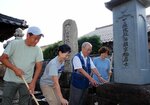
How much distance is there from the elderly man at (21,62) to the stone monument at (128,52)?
6.69 ft

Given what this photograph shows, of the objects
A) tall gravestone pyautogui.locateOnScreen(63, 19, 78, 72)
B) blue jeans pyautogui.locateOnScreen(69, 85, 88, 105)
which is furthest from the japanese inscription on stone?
tall gravestone pyautogui.locateOnScreen(63, 19, 78, 72)

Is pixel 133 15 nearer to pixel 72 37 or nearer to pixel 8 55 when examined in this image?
pixel 8 55

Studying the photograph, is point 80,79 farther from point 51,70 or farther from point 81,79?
point 51,70

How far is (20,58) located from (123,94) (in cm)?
233

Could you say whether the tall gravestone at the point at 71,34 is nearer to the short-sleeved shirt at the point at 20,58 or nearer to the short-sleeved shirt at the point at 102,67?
the short-sleeved shirt at the point at 102,67

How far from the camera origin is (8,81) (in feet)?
11.8

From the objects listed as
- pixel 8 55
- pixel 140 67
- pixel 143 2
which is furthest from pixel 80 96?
pixel 143 2

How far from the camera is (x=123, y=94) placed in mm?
4680

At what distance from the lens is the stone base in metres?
4.30

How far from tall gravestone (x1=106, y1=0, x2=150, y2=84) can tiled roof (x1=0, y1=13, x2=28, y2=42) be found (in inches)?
111

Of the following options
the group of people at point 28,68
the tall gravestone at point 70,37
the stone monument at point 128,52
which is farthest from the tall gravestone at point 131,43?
the tall gravestone at point 70,37

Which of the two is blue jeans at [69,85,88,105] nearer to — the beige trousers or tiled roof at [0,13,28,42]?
the beige trousers

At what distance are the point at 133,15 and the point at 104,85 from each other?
178 cm

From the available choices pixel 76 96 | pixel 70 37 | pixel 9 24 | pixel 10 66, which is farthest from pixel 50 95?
pixel 70 37
